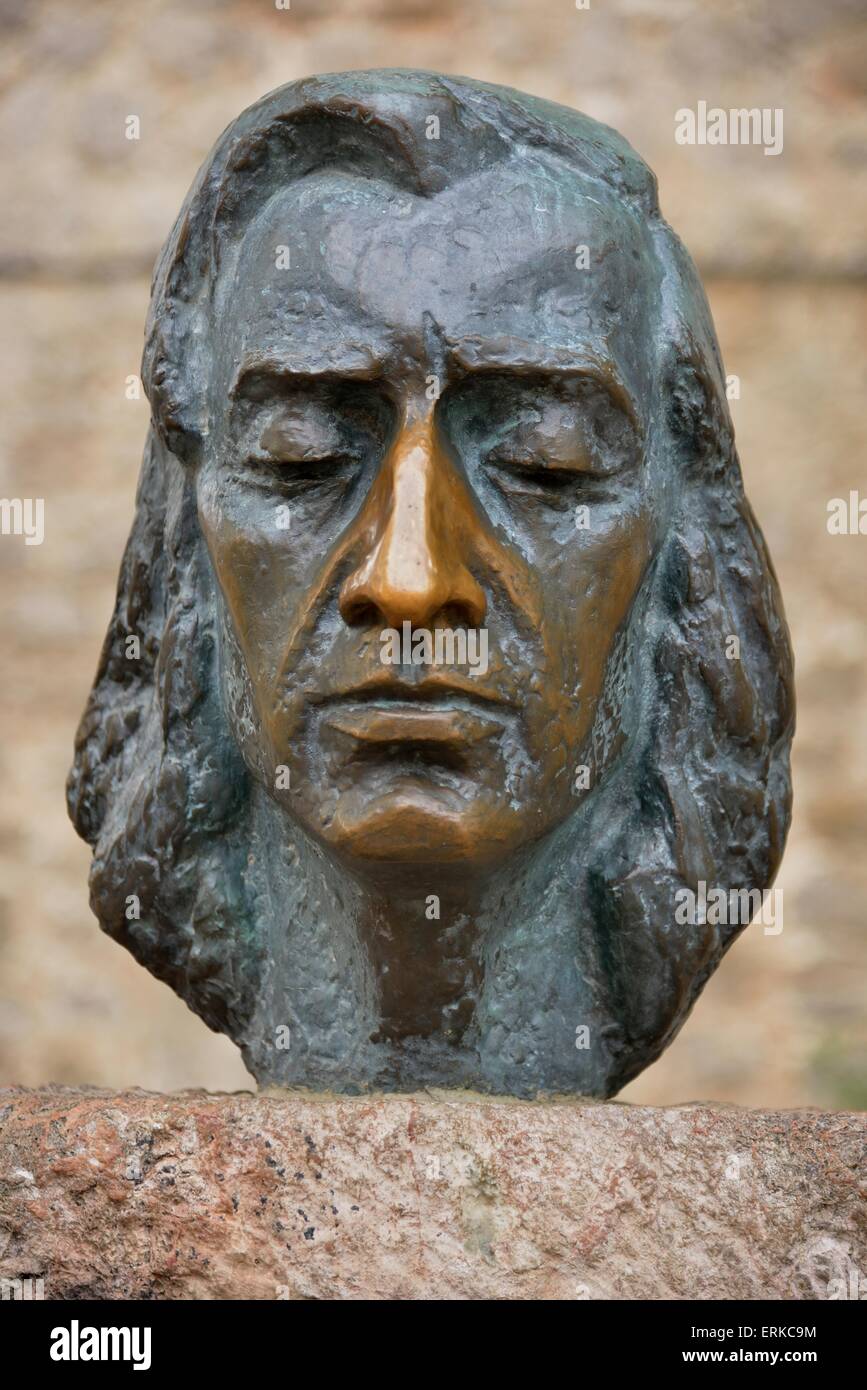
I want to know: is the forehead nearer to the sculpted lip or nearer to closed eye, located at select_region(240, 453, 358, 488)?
closed eye, located at select_region(240, 453, 358, 488)

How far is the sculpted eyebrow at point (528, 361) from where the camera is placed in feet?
9.35

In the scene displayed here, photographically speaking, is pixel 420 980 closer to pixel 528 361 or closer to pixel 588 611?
pixel 588 611

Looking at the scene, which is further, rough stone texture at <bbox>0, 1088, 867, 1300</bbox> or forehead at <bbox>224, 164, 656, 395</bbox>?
forehead at <bbox>224, 164, 656, 395</bbox>

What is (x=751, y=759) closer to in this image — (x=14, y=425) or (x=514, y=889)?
(x=514, y=889)

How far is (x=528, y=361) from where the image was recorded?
2.87 m

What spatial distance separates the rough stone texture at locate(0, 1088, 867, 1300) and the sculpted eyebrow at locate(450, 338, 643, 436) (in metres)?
0.94

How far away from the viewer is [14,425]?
630cm

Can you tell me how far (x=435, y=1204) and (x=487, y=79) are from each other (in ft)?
13.9

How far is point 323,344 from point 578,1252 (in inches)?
47.2

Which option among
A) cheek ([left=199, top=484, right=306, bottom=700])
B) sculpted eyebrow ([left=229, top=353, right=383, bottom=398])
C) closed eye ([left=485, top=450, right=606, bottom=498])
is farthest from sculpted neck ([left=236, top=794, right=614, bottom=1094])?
sculpted eyebrow ([left=229, top=353, right=383, bottom=398])

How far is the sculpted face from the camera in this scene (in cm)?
279

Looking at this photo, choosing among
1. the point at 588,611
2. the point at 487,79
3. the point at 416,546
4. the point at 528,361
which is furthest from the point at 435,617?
the point at 487,79

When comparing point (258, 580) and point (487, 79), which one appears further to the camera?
point (487, 79)

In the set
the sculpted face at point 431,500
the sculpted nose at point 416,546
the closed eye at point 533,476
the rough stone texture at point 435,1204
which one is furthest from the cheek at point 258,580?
the rough stone texture at point 435,1204
